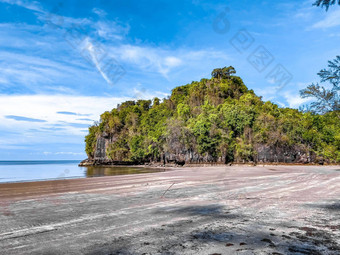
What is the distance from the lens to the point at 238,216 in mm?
5203

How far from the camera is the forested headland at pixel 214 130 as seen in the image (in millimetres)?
47781

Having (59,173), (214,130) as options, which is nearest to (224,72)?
(214,130)

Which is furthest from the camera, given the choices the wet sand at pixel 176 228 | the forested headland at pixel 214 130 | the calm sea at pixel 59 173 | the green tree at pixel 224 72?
the green tree at pixel 224 72

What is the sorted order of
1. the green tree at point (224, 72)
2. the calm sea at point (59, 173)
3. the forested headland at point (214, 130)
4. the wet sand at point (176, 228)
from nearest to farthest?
the wet sand at point (176, 228)
the calm sea at point (59, 173)
the forested headland at point (214, 130)
the green tree at point (224, 72)

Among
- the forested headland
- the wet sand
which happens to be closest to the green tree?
the forested headland

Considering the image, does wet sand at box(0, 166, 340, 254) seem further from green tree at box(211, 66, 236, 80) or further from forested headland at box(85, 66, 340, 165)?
green tree at box(211, 66, 236, 80)

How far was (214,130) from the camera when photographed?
51.8 meters

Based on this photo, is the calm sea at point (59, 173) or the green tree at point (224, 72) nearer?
the calm sea at point (59, 173)

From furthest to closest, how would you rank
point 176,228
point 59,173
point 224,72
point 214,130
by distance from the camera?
point 224,72
point 214,130
point 59,173
point 176,228

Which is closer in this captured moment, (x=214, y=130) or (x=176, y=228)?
(x=176, y=228)

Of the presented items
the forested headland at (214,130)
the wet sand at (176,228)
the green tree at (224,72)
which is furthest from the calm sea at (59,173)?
the green tree at (224,72)

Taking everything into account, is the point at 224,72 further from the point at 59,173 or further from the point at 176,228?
the point at 176,228

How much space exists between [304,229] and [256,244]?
128 cm

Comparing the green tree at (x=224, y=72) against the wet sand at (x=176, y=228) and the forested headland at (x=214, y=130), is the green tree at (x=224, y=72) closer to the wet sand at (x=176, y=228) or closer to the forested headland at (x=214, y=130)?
the forested headland at (x=214, y=130)
